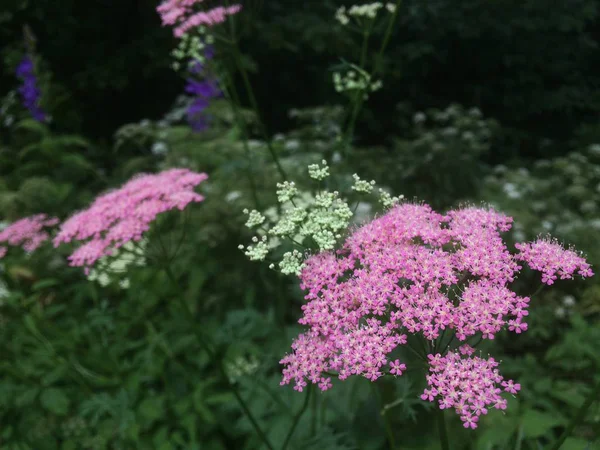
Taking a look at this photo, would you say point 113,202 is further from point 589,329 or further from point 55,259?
point 589,329

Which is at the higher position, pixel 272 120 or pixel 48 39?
pixel 48 39

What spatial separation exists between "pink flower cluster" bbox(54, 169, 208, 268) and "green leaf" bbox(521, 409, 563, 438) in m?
2.59

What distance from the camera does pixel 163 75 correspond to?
9641mm

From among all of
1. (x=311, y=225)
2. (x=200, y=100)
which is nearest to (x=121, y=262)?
(x=311, y=225)

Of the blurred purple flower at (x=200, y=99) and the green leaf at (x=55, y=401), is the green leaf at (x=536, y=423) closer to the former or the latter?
the green leaf at (x=55, y=401)

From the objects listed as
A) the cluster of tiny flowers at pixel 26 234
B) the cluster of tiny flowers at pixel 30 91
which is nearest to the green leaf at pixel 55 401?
the cluster of tiny flowers at pixel 26 234

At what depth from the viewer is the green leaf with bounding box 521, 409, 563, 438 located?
129 inches

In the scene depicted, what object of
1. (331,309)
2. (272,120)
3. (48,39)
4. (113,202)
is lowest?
(272,120)

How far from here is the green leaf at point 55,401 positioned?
3723 mm

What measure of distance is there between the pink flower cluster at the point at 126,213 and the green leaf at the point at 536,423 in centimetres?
259

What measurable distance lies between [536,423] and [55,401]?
11.3ft

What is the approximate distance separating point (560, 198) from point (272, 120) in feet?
18.4

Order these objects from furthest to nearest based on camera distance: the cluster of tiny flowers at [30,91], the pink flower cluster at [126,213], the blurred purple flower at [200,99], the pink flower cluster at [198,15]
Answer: the cluster of tiny flowers at [30,91] → the blurred purple flower at [200,99] → the pink flower cluster at [198,15] → the pink flower cluster at [126,213]

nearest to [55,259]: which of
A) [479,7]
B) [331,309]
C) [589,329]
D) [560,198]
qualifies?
[331,309]
